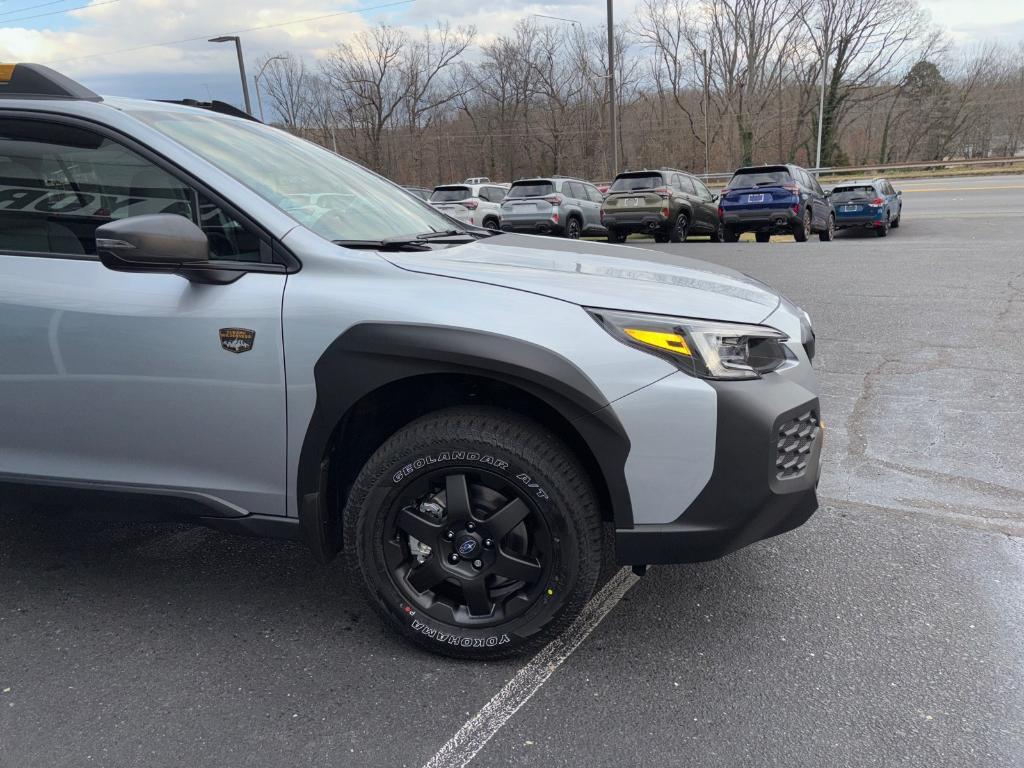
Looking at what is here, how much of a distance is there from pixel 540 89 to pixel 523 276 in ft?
189

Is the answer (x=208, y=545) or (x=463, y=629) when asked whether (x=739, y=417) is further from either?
(x=208, y=545)

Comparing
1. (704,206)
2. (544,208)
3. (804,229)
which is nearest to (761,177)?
(804,229)

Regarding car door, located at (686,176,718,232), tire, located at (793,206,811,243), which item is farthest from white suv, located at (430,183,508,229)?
tire, located at (793,206,811,243)

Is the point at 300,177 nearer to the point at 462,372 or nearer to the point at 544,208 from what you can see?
the point at 462,372

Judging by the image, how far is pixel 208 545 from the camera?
336cm

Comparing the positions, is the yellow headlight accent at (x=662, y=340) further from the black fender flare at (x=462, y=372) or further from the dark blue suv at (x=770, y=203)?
Answer: the dark blue suv at (x=770, y=203)

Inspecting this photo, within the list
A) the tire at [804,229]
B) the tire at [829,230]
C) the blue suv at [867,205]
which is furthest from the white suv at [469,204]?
the blue suv at [867,205]

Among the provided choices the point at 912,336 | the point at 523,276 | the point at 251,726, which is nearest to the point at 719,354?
the point at 523,276

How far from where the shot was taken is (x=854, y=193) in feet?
59.5

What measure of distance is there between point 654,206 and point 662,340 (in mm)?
15333

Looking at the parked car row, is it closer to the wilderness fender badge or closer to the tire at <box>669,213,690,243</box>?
the tire at <box>669,213,690,243</box>

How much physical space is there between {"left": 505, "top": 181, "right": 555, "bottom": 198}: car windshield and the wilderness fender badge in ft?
55.8

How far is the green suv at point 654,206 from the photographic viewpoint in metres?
16.8

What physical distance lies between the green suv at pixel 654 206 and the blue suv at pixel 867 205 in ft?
10.2
